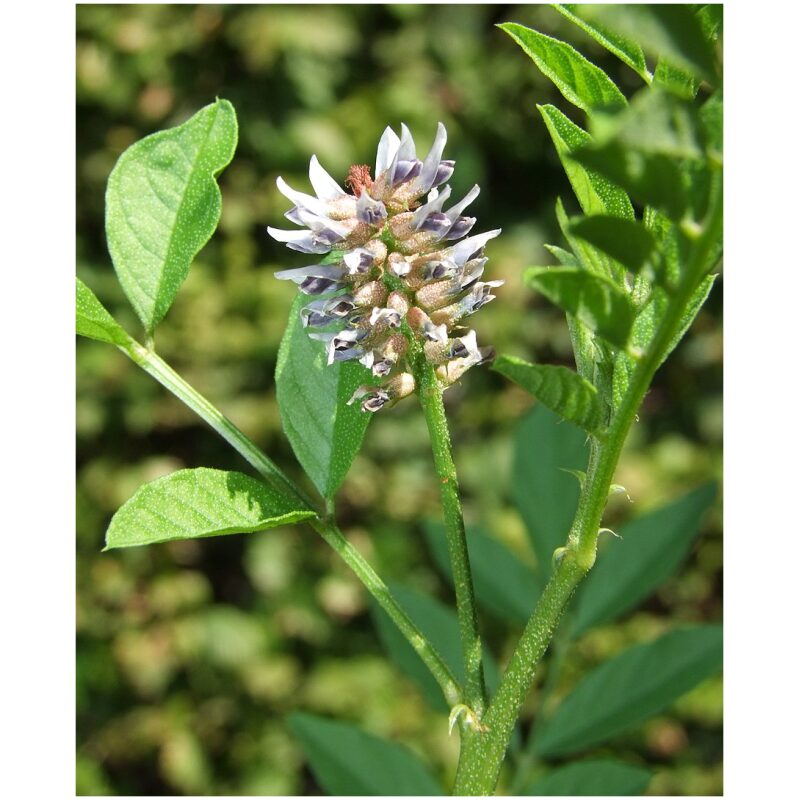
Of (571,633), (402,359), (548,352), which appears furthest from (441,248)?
(548,352)

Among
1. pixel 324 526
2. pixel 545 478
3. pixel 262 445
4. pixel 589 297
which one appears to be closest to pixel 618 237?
pixel 589 297

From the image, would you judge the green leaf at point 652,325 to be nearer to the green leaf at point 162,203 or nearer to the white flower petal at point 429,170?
the white flower petal at point 429,170

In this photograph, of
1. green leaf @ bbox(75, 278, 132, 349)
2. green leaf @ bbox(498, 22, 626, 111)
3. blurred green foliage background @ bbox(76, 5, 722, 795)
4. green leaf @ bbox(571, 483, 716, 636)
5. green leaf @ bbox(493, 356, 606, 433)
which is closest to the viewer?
green leaf @ bbox(493, 356, 606, 433)

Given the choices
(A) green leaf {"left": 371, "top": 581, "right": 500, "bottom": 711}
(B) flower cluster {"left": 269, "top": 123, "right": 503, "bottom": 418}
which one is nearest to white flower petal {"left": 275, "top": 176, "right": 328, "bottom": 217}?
(B) flower cluster {"left": 269, "top": 123, "right": 503, "bottom": 418}

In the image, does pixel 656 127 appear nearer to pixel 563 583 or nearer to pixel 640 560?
pixel 563 583

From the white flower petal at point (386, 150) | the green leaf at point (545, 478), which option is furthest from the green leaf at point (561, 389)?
the green leaf at point (545, 478)

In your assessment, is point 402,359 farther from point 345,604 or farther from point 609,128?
point 345,604

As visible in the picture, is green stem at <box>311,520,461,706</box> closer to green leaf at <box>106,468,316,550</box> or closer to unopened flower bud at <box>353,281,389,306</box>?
green leaf at <box>106,468,316,550</box>
